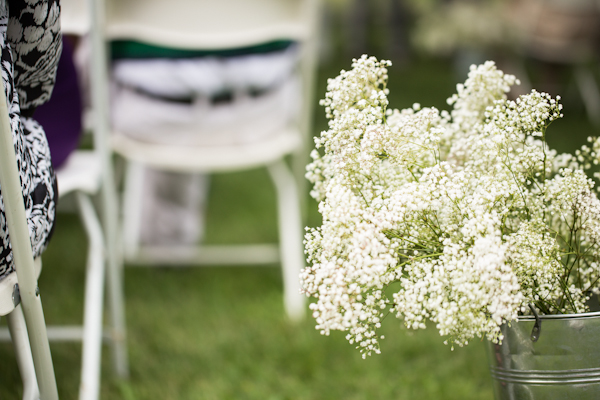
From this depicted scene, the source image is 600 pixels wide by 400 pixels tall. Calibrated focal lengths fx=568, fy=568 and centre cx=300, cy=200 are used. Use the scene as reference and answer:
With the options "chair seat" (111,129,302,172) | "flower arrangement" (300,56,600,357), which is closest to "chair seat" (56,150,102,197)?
"chair seat" (111,129,302,172)

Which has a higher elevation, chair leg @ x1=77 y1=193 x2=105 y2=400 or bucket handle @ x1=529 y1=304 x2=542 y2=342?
bucket handle @ x1=529 y1=304 x2=542 y2=342

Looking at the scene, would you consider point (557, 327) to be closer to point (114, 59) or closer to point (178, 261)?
point (114, 59)

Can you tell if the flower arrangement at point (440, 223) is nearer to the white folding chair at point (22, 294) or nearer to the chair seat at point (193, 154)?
the white folding chair at point (22, 294)

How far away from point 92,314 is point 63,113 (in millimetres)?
394

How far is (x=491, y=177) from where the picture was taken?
2.15 feet

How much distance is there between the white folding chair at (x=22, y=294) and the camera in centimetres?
62

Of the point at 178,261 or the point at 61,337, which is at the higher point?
the point at 61,337

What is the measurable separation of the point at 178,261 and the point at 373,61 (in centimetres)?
154

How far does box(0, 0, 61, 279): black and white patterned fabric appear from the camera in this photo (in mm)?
673

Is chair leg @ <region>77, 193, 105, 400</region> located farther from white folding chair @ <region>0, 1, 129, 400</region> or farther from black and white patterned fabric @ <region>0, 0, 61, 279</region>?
black and white patterned fabric @ <region>0, 0, 61, 279</region>

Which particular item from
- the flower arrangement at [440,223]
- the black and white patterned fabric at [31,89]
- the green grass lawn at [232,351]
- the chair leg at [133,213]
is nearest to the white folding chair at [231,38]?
the green grass lawn at [232,351]

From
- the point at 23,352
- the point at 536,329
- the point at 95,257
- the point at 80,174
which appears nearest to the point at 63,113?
the point at 80,174

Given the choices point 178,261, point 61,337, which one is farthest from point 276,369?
point 178,261

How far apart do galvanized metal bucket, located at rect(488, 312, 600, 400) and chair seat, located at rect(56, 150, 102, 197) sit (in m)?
0.78
